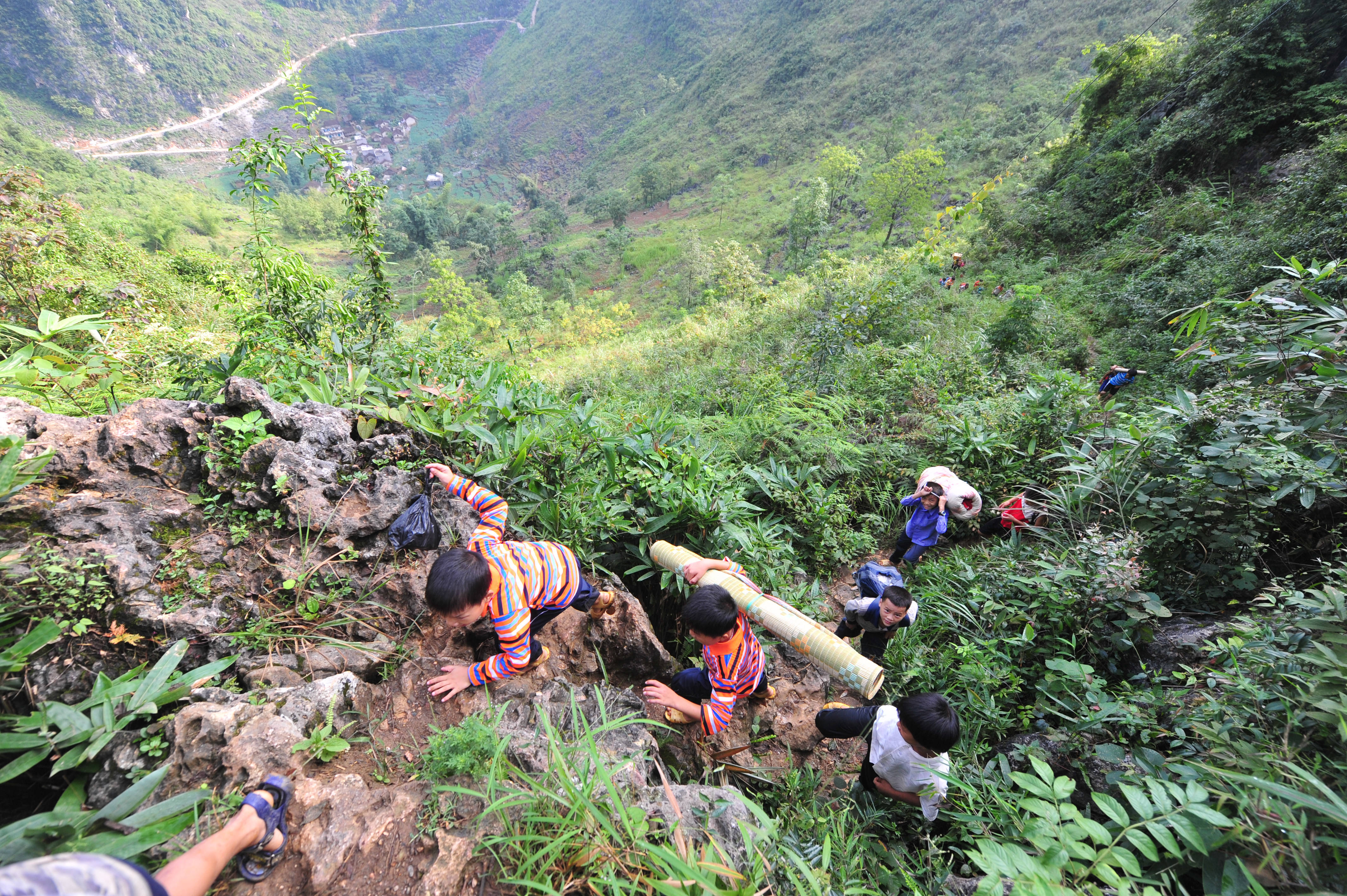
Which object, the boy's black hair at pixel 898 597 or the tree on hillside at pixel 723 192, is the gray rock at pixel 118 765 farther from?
the tree on hillside at pixel 723 192

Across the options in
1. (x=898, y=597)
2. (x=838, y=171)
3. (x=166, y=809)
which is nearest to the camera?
(x=166, y=809)

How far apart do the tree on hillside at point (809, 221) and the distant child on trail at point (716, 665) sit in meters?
27.1

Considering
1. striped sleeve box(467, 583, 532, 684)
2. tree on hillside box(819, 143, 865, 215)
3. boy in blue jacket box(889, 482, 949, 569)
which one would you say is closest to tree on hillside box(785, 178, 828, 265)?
tree on hillside box(819, 143, 865, 215)

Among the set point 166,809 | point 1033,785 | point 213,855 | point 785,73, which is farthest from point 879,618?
point 785,73

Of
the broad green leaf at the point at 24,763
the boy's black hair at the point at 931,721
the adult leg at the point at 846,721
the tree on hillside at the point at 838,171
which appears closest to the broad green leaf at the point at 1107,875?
the boy's black hair at the point at 931,721

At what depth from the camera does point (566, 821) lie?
150 centimetres

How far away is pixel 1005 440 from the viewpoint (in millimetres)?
4406

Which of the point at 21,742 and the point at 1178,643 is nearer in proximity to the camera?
the point at 21,742

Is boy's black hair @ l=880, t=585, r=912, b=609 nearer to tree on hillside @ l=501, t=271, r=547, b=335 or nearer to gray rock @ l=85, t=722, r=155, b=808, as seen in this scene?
gray rock @ l=85, t=722, r=155, b=808

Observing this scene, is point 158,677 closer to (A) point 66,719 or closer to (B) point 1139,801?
(A) point 66,719

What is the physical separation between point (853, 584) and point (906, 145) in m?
40.9

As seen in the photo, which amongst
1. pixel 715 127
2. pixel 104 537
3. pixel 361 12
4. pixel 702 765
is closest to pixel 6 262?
pixel 104 537

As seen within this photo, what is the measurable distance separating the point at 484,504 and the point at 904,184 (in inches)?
1025

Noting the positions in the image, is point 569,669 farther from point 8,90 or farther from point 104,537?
point 8,90
